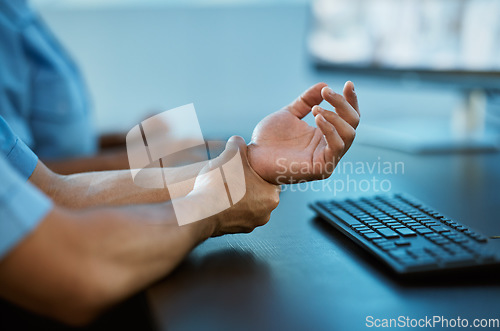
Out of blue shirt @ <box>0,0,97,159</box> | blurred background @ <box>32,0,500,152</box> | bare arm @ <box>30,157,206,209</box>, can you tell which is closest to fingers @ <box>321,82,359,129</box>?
bare arm @ <box>30,157,206,209</box>

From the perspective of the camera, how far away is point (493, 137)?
1344 millimetres

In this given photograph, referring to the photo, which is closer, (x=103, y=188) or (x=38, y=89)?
(x=103, y=188)

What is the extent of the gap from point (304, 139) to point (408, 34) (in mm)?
810

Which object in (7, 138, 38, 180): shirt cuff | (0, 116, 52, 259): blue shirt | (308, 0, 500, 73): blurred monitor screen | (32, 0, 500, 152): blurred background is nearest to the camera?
(0, 116, 52, 259): blue shirt

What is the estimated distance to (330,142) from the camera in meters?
0.62

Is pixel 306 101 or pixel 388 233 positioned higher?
pixel 306 101

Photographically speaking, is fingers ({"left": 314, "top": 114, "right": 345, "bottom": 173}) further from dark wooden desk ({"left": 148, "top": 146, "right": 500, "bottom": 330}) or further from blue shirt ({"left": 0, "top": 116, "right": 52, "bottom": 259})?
blue shirt ({"left": 0, "top": 116, "right": 52, "bottom": 259})

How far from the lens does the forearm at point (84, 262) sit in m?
0.45

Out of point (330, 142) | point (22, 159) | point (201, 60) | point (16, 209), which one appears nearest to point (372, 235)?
point (330, 142)

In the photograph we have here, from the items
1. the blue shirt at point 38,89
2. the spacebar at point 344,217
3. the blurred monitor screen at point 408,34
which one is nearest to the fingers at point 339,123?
the spacebar at point 344,217

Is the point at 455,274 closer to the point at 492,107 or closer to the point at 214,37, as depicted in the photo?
the point at 492,107

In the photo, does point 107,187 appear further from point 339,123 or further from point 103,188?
point 339,123

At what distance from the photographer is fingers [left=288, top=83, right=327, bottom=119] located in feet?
2.50

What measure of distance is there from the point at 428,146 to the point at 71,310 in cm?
102
